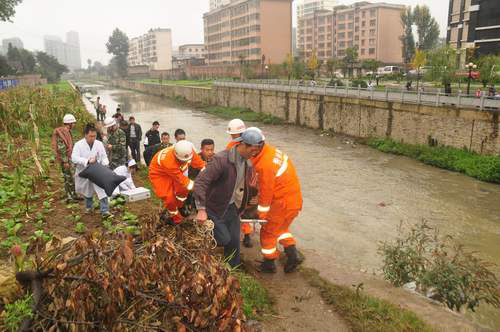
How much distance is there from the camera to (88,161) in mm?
5719

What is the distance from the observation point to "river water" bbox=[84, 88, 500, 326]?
8281 mm

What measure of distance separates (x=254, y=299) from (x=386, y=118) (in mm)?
17588

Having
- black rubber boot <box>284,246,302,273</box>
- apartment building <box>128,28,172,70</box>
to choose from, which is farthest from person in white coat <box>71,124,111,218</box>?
apartment building <box>128,28,172,70</box>

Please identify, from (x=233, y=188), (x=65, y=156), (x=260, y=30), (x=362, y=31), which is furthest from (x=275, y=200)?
(x=362, y=31)

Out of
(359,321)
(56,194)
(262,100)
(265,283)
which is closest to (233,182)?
(265,283)

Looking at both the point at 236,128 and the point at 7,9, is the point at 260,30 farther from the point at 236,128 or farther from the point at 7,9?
the point at 236,128

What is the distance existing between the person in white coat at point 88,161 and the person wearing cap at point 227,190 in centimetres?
206

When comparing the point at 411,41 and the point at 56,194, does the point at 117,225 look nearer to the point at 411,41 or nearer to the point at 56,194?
the point at 56,194

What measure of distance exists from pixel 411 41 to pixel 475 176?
48.5 metres

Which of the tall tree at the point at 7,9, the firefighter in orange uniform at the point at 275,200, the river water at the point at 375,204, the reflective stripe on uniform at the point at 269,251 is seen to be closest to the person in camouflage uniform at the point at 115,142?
the river water at the point at 375,204

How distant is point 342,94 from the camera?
23641 mm

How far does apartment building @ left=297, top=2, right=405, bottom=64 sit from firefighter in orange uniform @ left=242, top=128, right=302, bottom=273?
58.9 meters

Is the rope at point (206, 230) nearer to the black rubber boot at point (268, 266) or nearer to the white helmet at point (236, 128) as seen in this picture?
the black rubber boot at point (268, 266)

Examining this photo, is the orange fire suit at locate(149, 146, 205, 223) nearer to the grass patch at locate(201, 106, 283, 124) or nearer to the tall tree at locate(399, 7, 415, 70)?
the grass patch at locate(201, 106, 283, 124)
